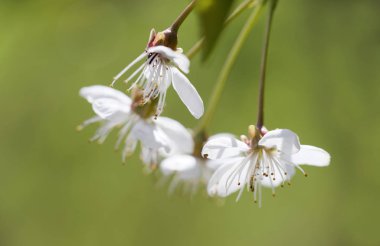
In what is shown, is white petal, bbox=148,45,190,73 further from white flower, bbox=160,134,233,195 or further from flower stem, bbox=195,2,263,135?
white flower, bbox=160,134,233,195

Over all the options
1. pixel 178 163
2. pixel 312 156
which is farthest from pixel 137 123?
pixel 312 156

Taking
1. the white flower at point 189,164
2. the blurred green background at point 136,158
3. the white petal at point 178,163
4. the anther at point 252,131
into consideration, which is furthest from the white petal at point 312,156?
the blurred green background at point 136,158

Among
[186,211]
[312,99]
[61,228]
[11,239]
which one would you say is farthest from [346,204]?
[11,239]

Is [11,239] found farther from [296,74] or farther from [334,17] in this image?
[334,17]

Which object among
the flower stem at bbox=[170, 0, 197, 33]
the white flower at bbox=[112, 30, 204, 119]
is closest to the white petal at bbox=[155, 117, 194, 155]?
the white flower at bbox=[112, 30, 204, 119]

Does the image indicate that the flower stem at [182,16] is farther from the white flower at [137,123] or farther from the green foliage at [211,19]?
the white flower at [137,123]

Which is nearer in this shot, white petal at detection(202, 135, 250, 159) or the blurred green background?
white petal at detection(202, 135, 250, 159)
